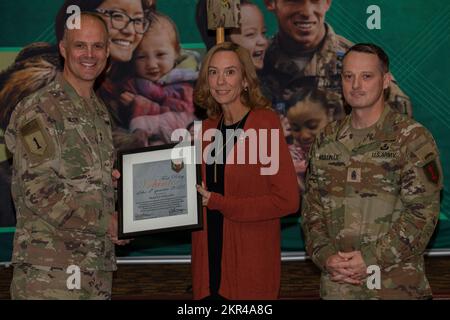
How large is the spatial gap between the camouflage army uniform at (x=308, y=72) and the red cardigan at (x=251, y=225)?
13.9 feet

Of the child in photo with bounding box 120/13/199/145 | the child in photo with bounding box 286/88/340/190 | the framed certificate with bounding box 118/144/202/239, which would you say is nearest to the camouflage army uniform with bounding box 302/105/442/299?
the framed certificate with bounding box 118/144/202/239

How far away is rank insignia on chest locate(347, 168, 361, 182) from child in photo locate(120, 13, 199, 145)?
4.75 m

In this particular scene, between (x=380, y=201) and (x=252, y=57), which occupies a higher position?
(x=252, y=57)

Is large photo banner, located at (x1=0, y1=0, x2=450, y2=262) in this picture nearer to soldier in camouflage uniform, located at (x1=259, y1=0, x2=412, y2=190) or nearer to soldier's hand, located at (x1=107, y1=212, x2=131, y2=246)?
soldier in camouflage uniform, located at (x1=259, y1=0, x2=412, y2=190)

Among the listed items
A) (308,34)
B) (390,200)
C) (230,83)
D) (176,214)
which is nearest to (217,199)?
(176,214)

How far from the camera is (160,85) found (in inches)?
320

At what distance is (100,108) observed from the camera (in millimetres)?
4016

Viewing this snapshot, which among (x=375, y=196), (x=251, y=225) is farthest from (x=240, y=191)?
(x=375, y=196)

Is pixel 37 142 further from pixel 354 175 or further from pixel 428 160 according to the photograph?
pixel 428 160

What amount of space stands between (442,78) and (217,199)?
5.06m

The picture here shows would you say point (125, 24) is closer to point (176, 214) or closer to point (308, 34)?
point (308, 34)

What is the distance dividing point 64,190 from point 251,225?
3.09 ft

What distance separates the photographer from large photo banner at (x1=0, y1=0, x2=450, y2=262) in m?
8.03

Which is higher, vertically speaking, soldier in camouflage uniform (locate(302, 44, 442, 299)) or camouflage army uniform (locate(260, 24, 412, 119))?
camouflage army uniform (locate(260, 24, 412, 119))
